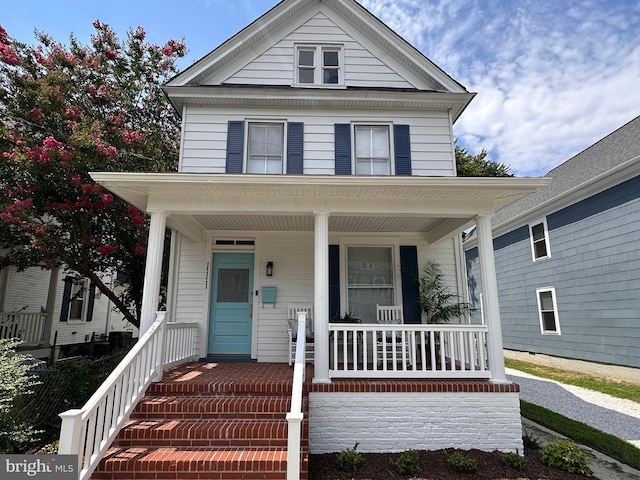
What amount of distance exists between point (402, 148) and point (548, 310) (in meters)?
7.72

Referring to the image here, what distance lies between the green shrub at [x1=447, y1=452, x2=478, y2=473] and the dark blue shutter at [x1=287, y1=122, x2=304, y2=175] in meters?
5.10

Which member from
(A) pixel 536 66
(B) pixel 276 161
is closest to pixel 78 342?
(B) pixel 276 161

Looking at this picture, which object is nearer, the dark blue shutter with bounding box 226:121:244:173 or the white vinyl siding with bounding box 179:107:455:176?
the dark blue shutter with bounding box 226:121:244:173

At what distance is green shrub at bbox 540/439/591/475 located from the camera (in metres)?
4.05

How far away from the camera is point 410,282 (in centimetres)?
725

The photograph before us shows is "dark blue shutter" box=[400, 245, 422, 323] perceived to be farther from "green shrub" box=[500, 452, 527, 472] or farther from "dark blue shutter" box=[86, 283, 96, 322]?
"dark blue shutter" box=[86, 283, 96, 322]

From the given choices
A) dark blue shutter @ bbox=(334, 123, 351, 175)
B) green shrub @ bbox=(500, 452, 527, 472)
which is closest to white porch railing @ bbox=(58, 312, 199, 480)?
dark blue shutter @ bbox=(334, 123, 351, 175)

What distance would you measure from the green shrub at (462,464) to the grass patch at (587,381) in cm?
521

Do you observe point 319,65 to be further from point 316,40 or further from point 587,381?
point 587,381

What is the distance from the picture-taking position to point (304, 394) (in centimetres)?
468

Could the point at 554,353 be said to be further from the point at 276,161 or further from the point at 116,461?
the point at 116,461

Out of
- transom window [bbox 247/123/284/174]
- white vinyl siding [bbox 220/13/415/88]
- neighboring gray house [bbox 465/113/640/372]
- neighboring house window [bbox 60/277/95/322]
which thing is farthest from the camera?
neighboring house window [bbox 60/277/95/322]

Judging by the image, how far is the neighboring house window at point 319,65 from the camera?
7.45 m

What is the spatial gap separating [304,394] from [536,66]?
9.49m
